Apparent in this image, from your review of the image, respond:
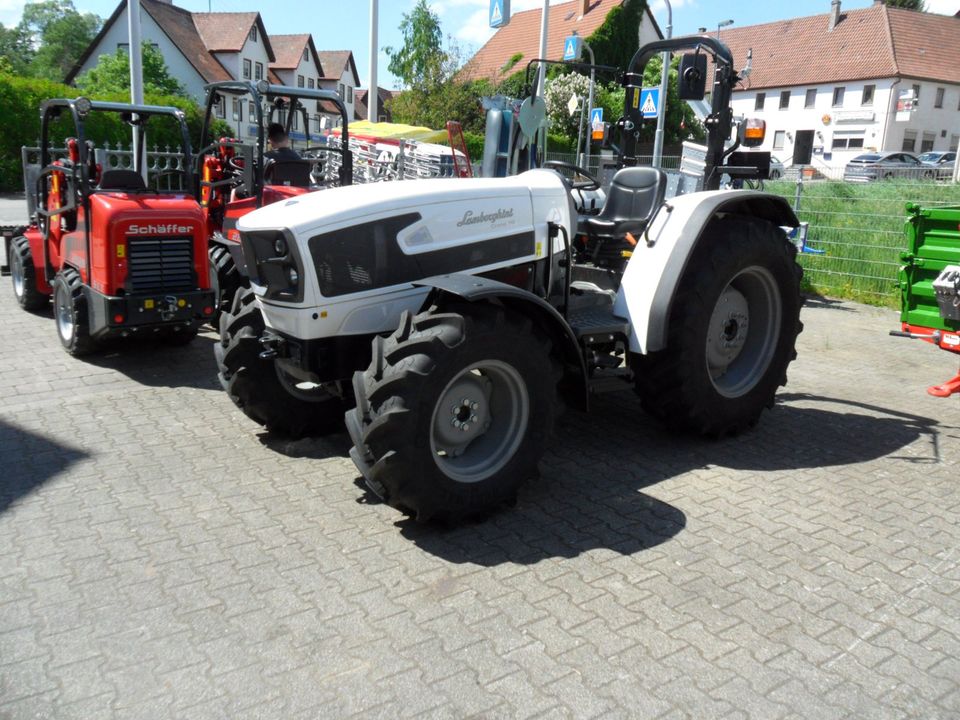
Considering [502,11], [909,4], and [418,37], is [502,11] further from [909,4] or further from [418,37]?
[909,4]

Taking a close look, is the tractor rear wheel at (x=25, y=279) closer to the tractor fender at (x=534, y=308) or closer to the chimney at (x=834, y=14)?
the tractor fender at (x=534, y=308)

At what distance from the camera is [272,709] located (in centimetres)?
278

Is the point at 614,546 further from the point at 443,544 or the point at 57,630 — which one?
the point at 57,630

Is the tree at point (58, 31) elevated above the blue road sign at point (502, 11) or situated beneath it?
elevated above

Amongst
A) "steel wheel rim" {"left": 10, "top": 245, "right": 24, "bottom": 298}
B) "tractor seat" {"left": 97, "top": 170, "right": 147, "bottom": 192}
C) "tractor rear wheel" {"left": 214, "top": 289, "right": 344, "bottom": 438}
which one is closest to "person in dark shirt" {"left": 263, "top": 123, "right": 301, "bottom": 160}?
"tractor seat" {"left": 97, "top": 170, "right": 147, "bottom": 192}

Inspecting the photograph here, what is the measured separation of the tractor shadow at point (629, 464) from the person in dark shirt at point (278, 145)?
4.24 metres

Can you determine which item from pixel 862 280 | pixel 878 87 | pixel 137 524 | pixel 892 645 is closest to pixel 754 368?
pixel 892 645

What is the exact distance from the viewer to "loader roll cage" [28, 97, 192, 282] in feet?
22.3

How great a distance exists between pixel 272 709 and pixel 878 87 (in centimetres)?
5194

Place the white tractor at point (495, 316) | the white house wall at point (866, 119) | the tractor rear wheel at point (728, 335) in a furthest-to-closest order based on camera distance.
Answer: the white house wall at point (866, 119)
the tractor rear wheel at point (728, 335)
the white tractor at point (495, 316)

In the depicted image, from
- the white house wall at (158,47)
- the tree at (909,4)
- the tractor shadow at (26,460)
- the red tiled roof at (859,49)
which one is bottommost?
the tractor shadow at (26,460)

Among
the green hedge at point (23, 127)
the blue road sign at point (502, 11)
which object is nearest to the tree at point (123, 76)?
the green hedge at point (23, 127)

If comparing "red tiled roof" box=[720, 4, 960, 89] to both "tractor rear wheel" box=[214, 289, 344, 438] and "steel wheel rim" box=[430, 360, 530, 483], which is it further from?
"steel wheel rim" box=[430, 360, 530, 483]

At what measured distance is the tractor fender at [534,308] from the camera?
391 centimetres
